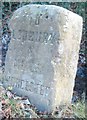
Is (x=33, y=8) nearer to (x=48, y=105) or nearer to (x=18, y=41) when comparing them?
(x=18, y=41)

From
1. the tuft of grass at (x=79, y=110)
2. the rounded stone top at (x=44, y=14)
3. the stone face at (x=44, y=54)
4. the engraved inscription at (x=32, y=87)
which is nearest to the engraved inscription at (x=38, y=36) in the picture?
the stone face at (x=44, y=54)

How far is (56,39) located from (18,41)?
0.59m

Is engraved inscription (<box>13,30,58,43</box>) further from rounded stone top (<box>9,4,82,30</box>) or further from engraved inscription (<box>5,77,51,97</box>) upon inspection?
engraved inscription (<box>5,77,51,97</box>)

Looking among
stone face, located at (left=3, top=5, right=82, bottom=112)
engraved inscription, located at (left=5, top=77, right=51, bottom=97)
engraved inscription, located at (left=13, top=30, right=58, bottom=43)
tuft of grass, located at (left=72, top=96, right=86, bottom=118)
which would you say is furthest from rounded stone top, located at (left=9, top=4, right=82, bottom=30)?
tuft of grass, located at (left=72, top=96, right=86, bottom=118)

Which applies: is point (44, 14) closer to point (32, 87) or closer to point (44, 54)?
point (44, 54)

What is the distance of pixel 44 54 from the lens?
3.99 m

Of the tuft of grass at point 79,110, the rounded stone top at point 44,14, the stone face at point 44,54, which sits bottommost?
the tuft of grass at point 79,110

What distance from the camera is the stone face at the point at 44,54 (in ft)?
12.9

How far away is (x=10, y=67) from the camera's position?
4.35m

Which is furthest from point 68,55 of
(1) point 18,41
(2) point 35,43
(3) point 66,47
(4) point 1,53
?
(4) point 1,53

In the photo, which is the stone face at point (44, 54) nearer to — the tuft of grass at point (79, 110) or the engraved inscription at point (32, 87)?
the engraved inscription at point (32, 87)

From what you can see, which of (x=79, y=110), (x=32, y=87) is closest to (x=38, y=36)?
(x=32, y=87)

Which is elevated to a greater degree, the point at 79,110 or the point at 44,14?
the point at 44,14

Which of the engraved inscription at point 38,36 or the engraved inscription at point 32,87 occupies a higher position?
the engraved inscription at point 38,36
